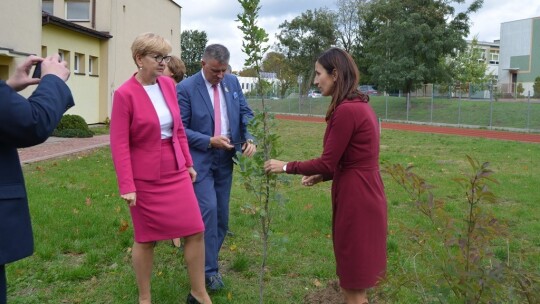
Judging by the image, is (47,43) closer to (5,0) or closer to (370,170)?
(5,0)

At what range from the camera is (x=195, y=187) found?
4582 mm

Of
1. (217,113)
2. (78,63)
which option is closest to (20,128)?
(217,113)

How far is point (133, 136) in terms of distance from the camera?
3.85 metres

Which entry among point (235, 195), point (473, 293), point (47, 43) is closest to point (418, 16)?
point (47, 43)

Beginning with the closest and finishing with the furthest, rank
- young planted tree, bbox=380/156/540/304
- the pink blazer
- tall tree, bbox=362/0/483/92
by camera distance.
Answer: young planted tree, bbox=380/156/540/304, the pink blazer, tall tree, bbox=362/0/483/92

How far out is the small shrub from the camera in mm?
19250

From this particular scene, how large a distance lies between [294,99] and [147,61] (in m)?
43.5

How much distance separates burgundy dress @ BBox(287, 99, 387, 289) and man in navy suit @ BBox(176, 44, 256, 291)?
120 cm

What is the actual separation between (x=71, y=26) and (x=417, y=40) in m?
22.4

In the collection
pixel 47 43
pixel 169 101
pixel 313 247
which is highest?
pixel 47 43

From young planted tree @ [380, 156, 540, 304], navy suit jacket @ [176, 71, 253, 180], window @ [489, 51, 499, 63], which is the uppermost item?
window @ [489, 51, 499, 63]

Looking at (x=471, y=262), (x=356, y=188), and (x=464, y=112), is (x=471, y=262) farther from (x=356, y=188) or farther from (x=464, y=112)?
(x=464, y=112)

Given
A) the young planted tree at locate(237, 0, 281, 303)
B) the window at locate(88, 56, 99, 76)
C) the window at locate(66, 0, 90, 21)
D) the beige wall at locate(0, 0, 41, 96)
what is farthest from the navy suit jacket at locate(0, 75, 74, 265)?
the window at locate(66, 0, 90, 21)

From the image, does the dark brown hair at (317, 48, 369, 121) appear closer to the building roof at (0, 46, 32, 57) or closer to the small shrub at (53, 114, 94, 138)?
the building roof at (0, 46, 32, 57)
